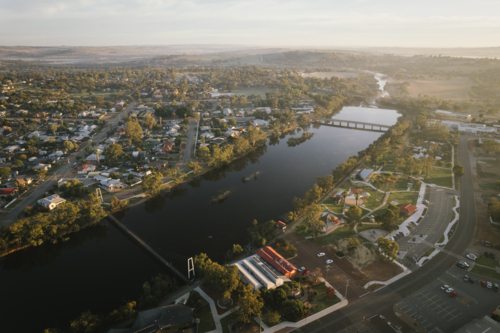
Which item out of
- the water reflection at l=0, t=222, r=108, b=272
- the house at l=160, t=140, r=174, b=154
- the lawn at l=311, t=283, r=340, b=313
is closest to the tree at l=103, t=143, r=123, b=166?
the house at l=160, t=140, r=174, b=154

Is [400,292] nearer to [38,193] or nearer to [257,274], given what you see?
[257,274]

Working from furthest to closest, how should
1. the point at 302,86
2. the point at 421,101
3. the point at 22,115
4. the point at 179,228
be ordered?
the point at 302,86, the point at 421,101, the point at 22,115, the point at 179,228

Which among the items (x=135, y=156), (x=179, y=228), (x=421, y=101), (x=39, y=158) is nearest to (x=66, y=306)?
(x=179, y=228)

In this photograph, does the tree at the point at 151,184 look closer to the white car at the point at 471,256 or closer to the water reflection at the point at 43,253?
the water reflection at the point at 43,253

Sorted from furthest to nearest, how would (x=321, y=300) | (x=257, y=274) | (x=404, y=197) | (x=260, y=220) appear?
(x=404, y=197) < (x=260, y=220) < (x=257, y=274) < (x=321, y=300)

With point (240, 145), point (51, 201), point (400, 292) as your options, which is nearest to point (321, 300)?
point (400, 292)

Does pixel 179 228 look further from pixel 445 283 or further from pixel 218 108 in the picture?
pixel 218 108

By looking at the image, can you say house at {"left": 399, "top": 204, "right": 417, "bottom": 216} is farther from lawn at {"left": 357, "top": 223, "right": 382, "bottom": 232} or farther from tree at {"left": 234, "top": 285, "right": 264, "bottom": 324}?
tree at {"left": 234, "top": 285, "right": 264, "bottom": 324}
